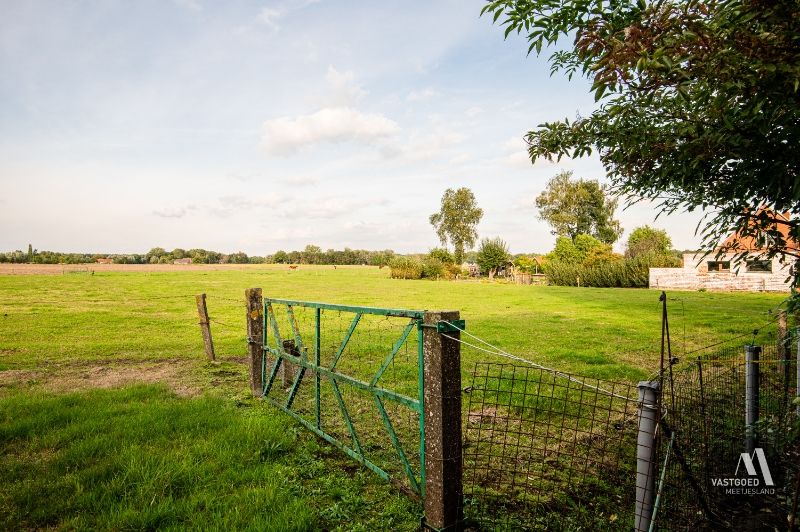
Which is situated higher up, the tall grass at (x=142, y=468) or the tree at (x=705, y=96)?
the tree at (x=705, y=96)

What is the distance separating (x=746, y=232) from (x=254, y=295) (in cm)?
687

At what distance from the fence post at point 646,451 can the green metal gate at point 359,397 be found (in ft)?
5.30

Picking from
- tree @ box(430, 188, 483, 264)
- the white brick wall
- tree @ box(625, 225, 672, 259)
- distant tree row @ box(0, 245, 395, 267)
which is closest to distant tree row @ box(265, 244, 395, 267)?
distant tree row @ box(0, 245, 395, 267)

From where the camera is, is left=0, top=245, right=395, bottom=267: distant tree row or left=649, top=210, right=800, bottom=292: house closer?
left=649, top=210, right=800, bottom=292: house

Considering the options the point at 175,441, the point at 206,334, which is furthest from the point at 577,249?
the point at 175,441

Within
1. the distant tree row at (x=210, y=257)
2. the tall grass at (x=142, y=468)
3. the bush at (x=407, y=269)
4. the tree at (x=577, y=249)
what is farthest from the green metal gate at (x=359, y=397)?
the distant tree row at (x=210, y=257)

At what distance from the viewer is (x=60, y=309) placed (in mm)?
19984

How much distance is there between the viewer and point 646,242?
56.2m

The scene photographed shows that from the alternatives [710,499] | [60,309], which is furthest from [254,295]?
[60,309]

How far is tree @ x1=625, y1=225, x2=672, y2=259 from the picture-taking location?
53.8m

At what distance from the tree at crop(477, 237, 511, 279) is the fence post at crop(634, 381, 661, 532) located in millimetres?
50381

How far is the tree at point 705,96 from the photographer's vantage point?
2.33 metres

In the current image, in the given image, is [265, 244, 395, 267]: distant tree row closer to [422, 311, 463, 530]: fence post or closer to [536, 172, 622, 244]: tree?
[536, 172, 622, 244]: tree

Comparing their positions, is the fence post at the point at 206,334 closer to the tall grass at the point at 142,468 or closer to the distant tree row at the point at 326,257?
the tall grass at the point at 142,468
